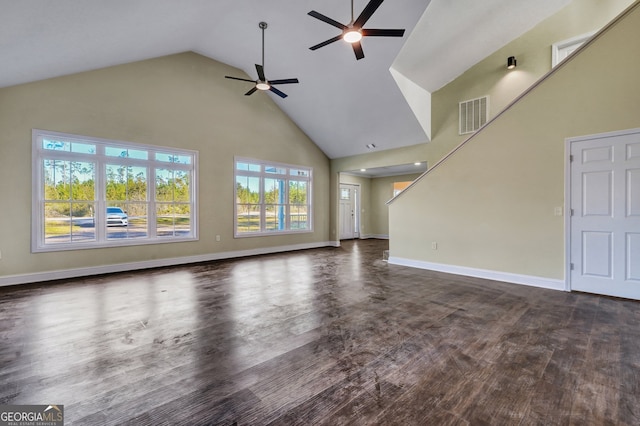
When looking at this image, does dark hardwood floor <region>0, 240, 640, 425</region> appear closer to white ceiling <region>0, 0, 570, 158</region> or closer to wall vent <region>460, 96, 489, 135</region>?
white ceiling <region>0, 0, 570, 158</region>

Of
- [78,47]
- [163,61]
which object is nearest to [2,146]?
[78,47]

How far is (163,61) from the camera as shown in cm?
586

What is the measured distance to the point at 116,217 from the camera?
5480 mm

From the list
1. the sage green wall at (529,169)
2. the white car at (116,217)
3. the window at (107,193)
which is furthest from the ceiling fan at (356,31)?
the white car at (116,217)

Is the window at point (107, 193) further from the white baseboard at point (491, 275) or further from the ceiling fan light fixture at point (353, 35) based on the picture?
the white baseboard at point (491, 275)

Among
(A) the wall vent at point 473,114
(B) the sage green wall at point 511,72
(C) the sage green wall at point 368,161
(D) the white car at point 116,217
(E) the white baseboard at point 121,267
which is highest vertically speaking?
(B) the sage green wall at point 511,72

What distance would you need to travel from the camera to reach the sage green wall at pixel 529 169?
3.67m

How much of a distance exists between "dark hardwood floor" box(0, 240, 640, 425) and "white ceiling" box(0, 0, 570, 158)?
126 inches

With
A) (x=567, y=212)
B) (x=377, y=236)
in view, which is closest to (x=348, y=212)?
(x=377, y=236)

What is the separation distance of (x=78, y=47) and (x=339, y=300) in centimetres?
499

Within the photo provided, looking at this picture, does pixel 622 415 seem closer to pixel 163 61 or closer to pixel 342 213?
pixel 163 61

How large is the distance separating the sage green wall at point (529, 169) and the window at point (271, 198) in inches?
160

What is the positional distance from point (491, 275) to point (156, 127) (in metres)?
6.84

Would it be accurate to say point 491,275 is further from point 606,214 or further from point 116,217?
point 116,217
